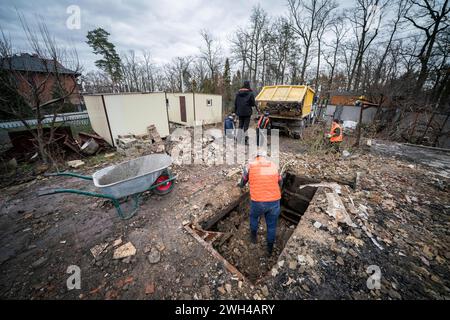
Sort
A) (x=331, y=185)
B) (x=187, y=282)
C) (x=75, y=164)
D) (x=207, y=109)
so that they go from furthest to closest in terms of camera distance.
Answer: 1. (x=207, y=109)
2. (x=75, y=164)
3. (x=331, y=185)
4. (x=187, y=282)

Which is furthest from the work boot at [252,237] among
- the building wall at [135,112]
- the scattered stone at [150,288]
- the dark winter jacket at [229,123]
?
the building wall at [135,112]

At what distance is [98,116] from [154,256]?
20.3 ft

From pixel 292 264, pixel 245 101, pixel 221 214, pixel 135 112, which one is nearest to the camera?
pixel 292 264

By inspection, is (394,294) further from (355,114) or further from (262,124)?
(355,114)

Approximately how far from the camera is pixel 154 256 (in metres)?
2.17

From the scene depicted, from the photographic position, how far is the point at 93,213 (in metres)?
2.96

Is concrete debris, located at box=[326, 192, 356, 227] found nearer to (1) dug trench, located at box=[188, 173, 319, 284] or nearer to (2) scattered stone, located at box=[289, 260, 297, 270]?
(1) dug trench, located at box=[188, 173, 319, 284]

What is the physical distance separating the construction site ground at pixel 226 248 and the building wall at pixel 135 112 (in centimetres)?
273

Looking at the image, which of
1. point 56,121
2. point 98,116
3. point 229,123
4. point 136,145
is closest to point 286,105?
point 229,123

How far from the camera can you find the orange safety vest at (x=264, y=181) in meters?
2.43

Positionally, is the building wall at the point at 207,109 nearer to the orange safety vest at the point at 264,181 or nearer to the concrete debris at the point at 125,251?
the orange safety vest at the point at 264,181

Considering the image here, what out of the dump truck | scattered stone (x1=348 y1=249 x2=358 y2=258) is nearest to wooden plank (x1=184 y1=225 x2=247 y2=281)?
scattered stone (x1=348 y1=249 x2=358 y2=258)
